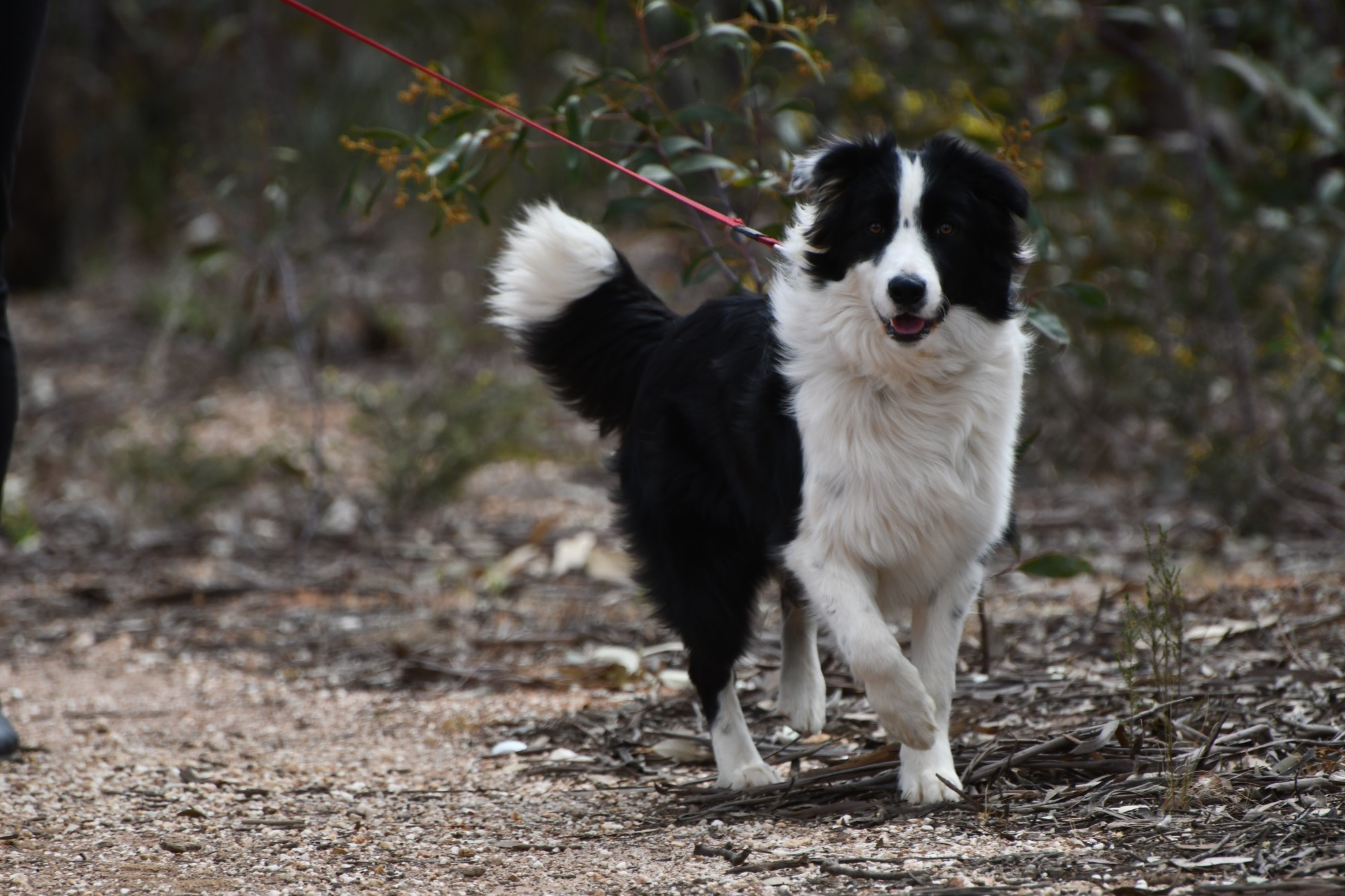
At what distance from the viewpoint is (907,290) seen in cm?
283

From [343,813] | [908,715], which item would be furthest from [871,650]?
[343,813]

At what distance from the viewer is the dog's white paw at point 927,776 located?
287 centimetres

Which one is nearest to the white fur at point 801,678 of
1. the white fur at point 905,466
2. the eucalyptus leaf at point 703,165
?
the white fur at point 905,466

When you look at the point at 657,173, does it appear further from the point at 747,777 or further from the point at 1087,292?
the point at 747,777

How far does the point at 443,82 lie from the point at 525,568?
241 centimetres

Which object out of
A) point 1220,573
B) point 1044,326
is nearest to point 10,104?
point 1044,326

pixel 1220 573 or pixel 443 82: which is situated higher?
pixel 443 82

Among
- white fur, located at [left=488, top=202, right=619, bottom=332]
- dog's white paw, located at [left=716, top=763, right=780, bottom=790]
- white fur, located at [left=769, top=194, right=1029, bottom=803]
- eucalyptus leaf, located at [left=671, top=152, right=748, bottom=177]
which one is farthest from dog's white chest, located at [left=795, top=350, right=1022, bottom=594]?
eucalyptus leaf, located at [left=671, top=152, right=748, bottom=177]

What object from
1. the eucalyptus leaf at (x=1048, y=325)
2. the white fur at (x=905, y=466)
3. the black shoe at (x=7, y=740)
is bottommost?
the black shoe at (x=7, y=740)

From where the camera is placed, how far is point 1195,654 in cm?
376

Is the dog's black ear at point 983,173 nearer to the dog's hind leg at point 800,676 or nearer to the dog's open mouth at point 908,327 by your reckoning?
the dog's open mouth at point 908,327

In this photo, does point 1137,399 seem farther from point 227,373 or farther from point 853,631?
point 227,373

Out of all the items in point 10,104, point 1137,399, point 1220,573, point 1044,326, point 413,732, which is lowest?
point 413,732

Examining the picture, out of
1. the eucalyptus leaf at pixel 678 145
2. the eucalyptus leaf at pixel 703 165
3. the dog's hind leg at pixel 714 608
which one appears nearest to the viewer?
the dog's hind leg at pixel 714 608
